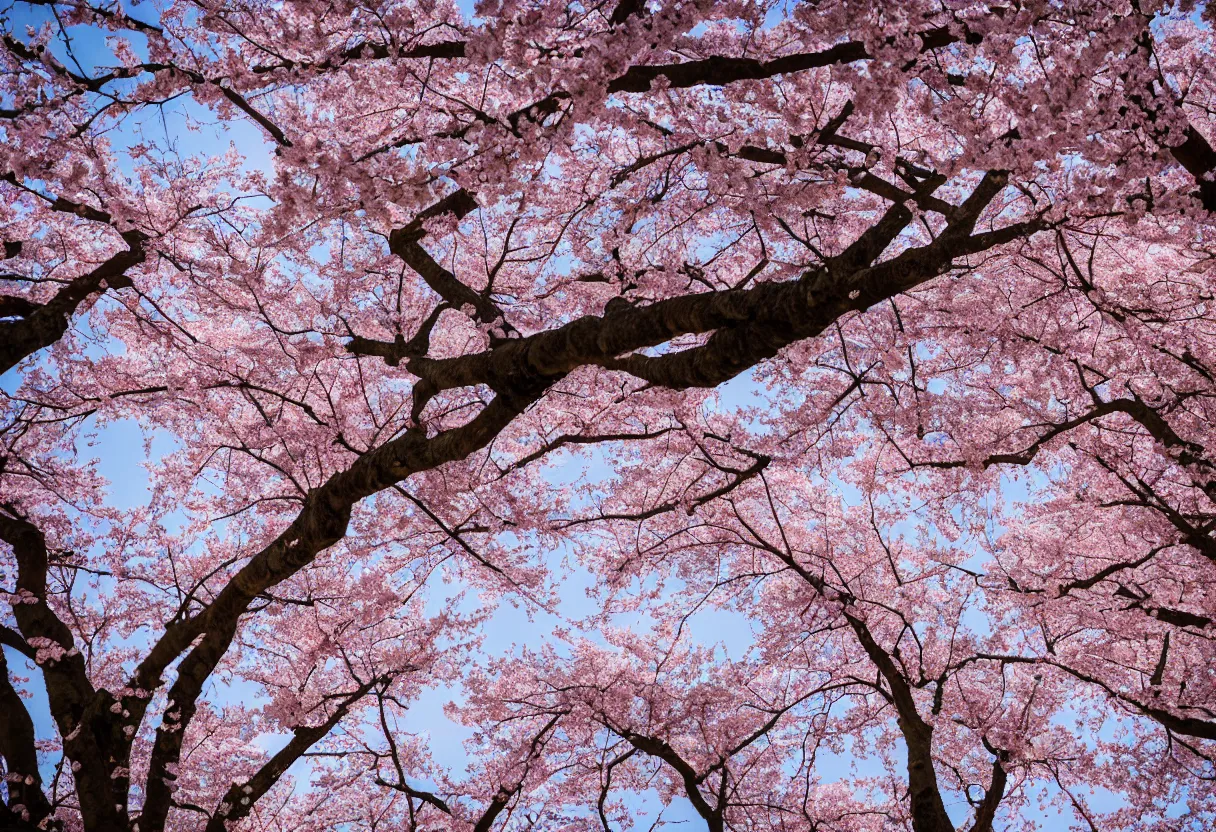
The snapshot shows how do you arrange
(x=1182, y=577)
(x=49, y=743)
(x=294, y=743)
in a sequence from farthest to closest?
(x=49, y=743) < (x=1182, y=577) < (x=294, y=743)

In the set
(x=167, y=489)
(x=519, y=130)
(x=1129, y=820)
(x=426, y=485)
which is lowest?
(x=1129, y=820)

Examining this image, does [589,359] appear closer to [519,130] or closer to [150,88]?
[519,130]

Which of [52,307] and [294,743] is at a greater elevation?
[52,307]

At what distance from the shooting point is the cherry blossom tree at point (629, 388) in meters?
5.13

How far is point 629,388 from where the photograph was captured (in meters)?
10.2

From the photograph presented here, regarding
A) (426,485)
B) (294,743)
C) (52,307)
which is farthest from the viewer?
(426,485)

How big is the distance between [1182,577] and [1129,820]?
4284mm

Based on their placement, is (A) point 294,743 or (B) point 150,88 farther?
(A) point 294,743

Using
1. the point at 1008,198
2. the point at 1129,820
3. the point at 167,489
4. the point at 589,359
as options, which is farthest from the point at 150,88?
the point at 1129,820

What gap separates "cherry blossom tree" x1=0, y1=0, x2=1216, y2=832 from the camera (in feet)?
16.8

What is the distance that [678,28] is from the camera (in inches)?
194

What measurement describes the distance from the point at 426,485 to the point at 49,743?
25.5 ft

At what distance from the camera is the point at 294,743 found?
753 centimetres

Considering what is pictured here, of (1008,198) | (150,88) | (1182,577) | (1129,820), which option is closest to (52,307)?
(150,88)
